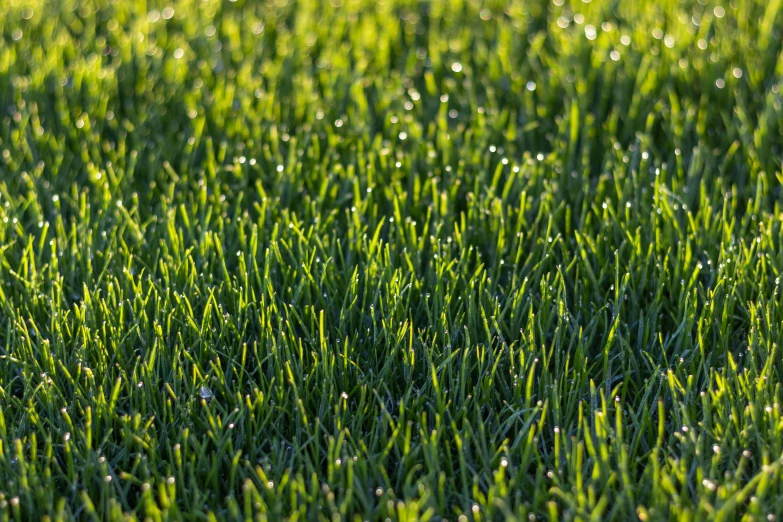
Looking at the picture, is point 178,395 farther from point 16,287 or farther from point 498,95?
point 498,95

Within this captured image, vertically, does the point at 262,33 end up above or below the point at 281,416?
above

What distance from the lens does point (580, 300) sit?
6.54ft

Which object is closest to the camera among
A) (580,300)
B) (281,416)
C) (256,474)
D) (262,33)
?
(256,474)

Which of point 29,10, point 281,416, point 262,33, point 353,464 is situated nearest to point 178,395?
point 281,416

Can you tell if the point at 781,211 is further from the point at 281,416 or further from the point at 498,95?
the point at 281,416

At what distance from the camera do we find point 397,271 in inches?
75.8

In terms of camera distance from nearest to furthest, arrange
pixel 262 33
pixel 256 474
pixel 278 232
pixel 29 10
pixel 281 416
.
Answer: pixel 256 474, pixel 281 416, pixel 278 232, pixel 262 33, pixel 29 10

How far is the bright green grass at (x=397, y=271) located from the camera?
157 cm

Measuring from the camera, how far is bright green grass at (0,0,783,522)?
1569 mm

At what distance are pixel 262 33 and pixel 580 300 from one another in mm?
1910

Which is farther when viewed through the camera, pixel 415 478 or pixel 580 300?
pixel 580 300

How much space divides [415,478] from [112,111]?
185 cm

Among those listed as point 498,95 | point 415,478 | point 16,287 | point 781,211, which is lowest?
point 415,478

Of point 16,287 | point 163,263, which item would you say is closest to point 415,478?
point 163,263
